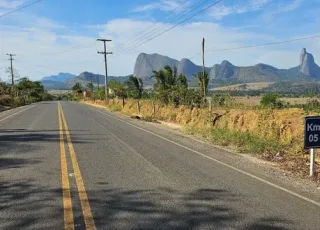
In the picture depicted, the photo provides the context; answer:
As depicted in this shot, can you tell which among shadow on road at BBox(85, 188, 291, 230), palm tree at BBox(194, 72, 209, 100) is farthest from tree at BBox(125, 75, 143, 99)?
shadow on road at BBox(85, 188, 291, 230)

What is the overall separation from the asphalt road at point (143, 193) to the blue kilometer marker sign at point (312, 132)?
1248mm

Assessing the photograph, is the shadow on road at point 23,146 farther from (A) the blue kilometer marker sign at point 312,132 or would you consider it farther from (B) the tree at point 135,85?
(B) the tree at point 135,85

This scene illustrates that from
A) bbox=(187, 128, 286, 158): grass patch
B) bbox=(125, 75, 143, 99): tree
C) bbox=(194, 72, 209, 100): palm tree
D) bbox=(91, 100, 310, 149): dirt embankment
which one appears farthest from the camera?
bbox=(125, 75, 143, 99): tree

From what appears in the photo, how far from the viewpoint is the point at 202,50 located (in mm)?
24750

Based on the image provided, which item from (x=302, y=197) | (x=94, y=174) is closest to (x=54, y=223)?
(x=94, y=174)

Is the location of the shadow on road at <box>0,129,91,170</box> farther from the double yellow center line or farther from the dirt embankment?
the dirt embankment

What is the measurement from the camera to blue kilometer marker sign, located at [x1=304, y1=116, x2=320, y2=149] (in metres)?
8.92

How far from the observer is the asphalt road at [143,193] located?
5.48m

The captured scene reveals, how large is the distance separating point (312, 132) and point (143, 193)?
4.41m

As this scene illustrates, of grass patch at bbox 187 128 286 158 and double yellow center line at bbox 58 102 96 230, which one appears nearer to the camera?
double yellow center line at bbox 58 102 96 230

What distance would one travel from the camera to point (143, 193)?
6.98 metres

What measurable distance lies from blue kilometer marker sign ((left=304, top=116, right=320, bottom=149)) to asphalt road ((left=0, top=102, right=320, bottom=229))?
1248mm

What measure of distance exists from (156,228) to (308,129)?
525 cm

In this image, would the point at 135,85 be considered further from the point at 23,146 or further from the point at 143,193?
the point at 143,193
